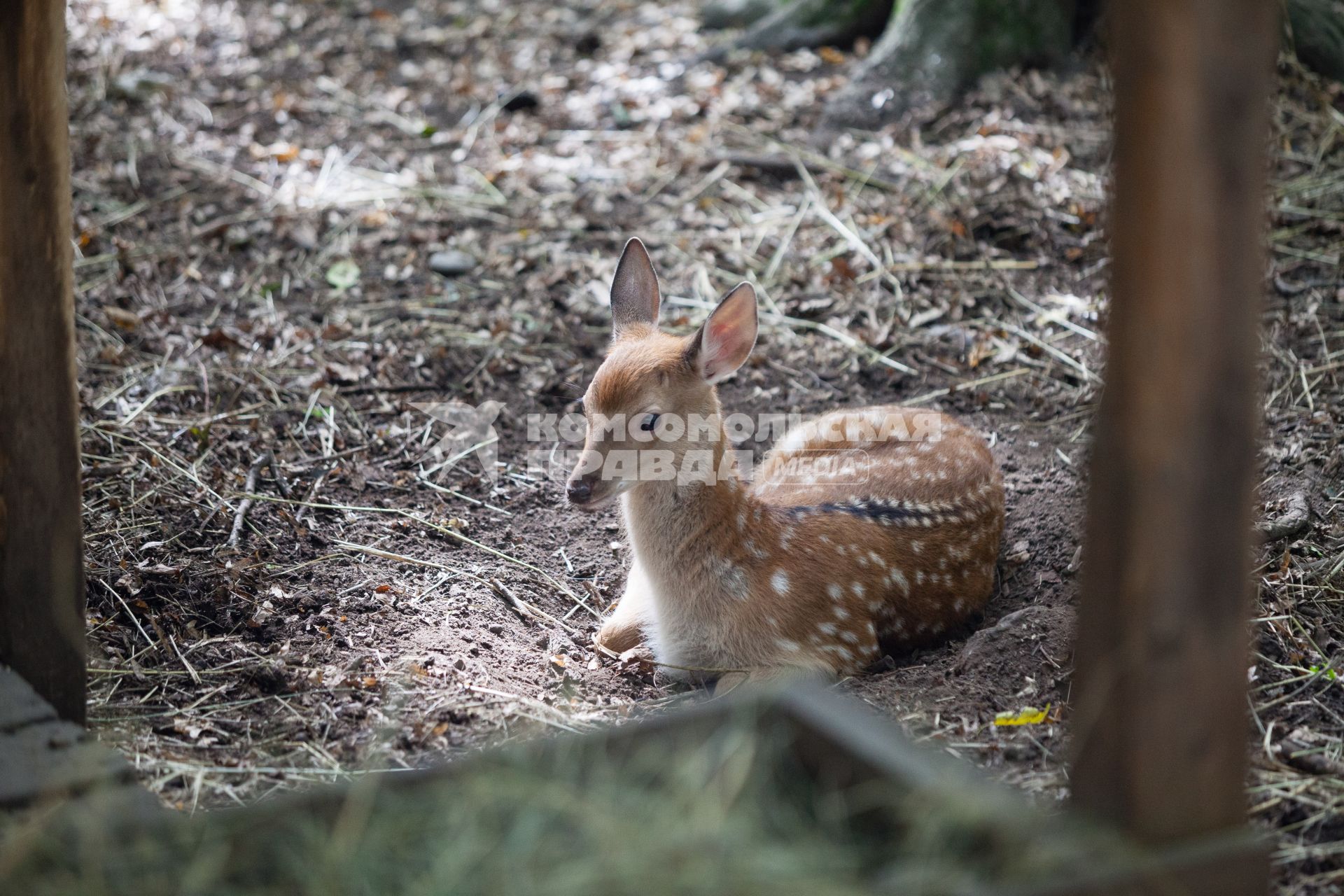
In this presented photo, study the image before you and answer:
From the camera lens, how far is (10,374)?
2.65 m

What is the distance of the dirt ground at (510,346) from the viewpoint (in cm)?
348

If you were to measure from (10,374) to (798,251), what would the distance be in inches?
174

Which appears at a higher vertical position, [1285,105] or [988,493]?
[1285,105]

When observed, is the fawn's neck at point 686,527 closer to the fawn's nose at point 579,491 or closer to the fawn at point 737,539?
the fawn at point 737,539

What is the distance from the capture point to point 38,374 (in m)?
2.66

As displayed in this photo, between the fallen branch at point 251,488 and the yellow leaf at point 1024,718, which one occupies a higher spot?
Answer: the fallen branch at point 251,488

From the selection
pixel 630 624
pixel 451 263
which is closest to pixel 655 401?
pixel 630 624

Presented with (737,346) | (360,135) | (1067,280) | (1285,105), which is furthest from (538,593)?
(1285,105)

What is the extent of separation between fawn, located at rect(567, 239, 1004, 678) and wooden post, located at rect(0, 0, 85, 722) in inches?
61.4

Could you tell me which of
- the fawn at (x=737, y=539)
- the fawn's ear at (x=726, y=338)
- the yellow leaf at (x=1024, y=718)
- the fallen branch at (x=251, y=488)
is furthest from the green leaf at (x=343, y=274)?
the yellow leaf at (x=1024, y=718)

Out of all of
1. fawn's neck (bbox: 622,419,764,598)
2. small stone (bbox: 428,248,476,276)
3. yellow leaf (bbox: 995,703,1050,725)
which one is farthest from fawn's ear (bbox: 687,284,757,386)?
small stone (bbox: 428,248,476,276)

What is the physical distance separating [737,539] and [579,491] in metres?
0.56

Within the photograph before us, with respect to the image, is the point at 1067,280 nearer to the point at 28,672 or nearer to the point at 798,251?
the point at 798,251

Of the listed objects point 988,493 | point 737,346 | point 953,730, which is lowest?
point 953,730
